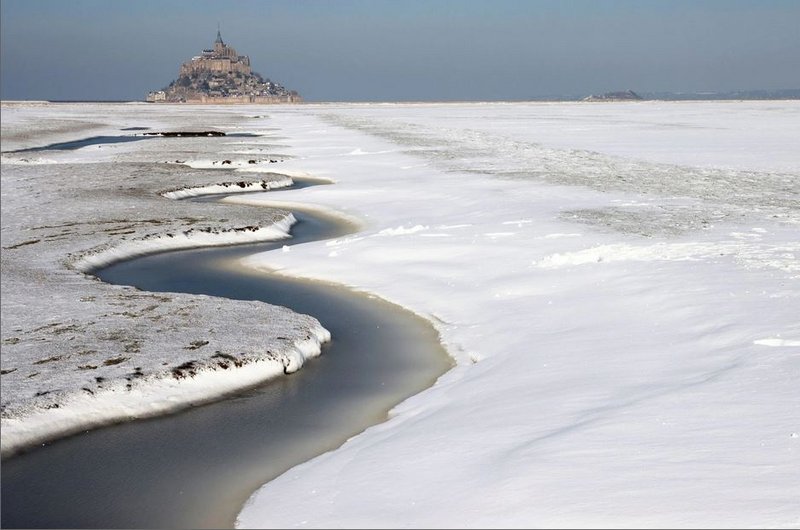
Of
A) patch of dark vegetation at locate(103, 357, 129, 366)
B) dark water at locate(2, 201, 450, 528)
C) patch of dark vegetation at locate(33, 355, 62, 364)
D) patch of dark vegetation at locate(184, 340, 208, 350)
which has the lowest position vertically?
dark water at locate(2, 201, 450, 528)

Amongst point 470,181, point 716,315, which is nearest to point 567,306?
point 716,315

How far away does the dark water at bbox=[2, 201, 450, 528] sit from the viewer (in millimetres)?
6082

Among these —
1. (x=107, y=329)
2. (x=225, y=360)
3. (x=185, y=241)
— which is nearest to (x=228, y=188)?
(x=185, y=241)

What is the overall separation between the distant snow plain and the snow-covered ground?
0.08 feet

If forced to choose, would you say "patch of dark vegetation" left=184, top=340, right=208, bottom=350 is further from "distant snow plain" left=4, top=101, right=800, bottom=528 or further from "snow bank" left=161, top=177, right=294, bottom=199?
"snow bank" left=161, top=177, right=294, bottom=199

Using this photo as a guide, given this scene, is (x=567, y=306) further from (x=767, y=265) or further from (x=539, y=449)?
(x=539, y=449)

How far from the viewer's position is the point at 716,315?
9.49 m

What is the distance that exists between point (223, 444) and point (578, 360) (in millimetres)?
3513

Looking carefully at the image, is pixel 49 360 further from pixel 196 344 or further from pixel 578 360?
pixel 578 360

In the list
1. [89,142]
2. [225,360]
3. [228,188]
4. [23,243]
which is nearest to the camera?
[225,360]

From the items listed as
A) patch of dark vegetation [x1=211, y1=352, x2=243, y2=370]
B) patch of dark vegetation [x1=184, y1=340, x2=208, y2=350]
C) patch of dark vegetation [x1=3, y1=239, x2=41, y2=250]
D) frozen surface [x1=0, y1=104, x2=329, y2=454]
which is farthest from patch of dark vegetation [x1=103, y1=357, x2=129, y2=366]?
patch of dark vegetation [x1=3, y1=239, x2=41, y2=250]

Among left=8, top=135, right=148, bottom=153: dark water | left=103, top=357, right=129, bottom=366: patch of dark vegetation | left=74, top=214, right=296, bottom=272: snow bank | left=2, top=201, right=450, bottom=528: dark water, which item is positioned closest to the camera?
left=2, top=201, right=450, bottom=528: dark water

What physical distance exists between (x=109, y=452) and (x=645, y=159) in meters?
25.6

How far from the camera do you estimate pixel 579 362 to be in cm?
859
